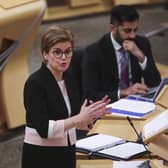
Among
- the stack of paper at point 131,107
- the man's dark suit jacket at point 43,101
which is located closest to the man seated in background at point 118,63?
the stack of paper at point 131,107

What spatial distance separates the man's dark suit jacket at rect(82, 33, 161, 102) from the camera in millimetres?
3496

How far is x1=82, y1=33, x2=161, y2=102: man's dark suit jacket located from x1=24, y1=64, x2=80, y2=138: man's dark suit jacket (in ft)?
3.33

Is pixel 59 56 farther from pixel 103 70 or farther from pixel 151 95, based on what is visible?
pixel 103 70

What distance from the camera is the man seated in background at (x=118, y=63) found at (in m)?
3.43

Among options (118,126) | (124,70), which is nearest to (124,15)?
(124,70)

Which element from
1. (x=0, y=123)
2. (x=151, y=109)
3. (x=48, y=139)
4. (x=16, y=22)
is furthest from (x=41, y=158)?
(x=0, y=123)

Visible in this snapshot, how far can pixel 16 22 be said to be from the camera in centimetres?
427

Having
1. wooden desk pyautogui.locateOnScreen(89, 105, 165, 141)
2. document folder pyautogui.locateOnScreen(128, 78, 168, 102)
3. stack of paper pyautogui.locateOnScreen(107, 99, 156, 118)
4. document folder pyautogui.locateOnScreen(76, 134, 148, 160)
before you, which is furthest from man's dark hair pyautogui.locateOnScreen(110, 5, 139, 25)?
document folder pyautogui.locateOnScreen(76, 134, 148, 160)

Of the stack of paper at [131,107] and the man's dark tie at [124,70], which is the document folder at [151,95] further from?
the man's dark tie at [124,70]

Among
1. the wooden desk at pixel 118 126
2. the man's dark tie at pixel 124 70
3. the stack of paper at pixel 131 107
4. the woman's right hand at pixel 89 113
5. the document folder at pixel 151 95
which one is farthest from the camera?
the man's dark tie at pixel 124 70

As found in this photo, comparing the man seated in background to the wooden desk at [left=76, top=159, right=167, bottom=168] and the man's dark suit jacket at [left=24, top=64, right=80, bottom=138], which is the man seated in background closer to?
the wooden desk at [left=76, top=159, right=167, bottom=168]

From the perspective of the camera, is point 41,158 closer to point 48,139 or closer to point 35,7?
point 48,139

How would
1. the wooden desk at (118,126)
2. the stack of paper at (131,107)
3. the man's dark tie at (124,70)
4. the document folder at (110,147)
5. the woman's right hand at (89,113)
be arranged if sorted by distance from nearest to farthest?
the woman's right hand at (89,113) < the document folder at (110,147) < the wooden desk at (118,126) < the stack of paper at (131,107) < the man's dark tie at (124,70)

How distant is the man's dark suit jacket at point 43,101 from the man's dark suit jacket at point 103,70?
102 centimetres
